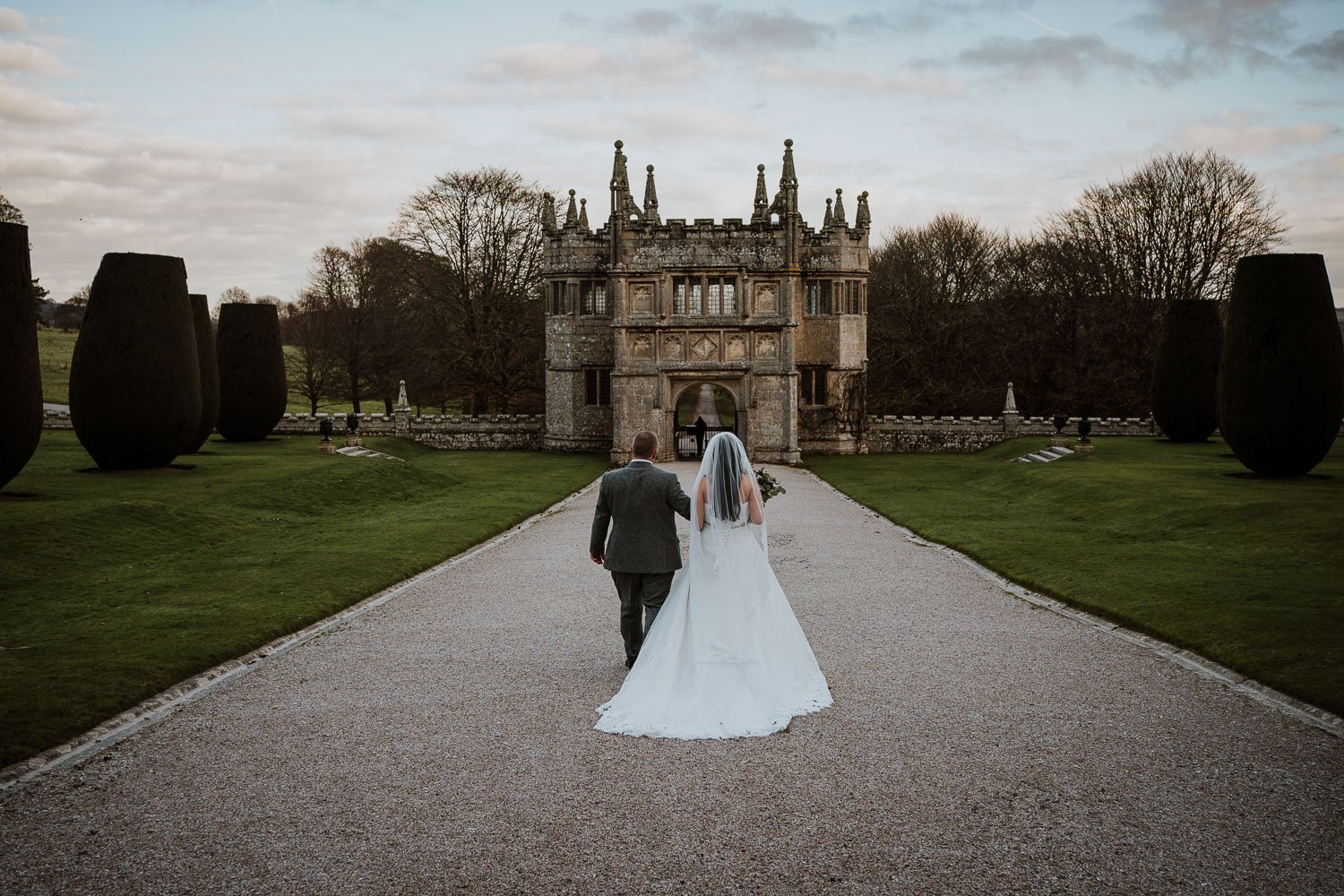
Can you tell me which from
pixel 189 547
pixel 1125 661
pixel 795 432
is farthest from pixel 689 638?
pixel 795 432

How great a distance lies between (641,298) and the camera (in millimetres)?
38000

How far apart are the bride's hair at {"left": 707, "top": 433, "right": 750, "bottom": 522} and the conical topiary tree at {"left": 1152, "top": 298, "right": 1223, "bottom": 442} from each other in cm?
3169

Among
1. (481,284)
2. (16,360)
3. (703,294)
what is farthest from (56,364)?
(16,360)

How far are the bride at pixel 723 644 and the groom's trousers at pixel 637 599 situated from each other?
31 centimetres

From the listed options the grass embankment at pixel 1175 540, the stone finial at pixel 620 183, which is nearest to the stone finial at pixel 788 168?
the stone finial at pixel 620 183

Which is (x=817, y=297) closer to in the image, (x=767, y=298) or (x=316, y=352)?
(x=767, y=298)

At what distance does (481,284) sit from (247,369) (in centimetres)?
1564

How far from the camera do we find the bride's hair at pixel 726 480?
8711 mm

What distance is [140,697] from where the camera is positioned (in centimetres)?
874

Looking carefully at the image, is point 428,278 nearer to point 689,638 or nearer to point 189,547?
point 189,547

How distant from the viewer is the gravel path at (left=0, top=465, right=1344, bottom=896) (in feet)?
18.2

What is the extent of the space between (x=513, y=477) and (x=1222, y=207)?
3464cm

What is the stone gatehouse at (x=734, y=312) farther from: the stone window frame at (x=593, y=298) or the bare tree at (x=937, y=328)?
the bare tree at (x=937, y=328)

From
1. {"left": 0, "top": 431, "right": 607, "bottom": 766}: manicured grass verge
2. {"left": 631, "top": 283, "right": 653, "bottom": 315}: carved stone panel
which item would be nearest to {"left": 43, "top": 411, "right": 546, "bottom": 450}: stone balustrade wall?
{"left": 631, "top": 283, "right": 653, "bottom": 315}: carved stone panel
